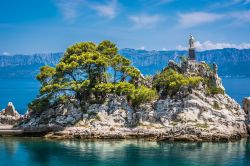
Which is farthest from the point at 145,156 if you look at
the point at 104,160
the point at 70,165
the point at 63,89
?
the point at 63,89

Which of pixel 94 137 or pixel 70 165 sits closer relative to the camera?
pixel 70 165

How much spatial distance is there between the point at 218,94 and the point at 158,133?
16231 mm

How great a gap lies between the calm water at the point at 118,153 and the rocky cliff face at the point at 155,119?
9.16ft

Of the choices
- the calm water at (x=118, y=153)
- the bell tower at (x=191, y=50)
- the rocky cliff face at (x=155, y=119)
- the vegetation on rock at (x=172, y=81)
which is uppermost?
the bell tower at (x=191, y=50)

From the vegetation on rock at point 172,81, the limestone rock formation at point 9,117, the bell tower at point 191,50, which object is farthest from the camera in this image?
the bell tower at point 191,50

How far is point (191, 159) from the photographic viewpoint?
64688 mm

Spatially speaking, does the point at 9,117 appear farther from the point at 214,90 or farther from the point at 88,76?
the point at 214,90

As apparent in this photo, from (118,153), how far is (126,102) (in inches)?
721

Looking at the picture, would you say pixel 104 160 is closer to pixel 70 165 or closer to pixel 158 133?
pixel 70 165

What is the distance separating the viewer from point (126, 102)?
8550 centimetres

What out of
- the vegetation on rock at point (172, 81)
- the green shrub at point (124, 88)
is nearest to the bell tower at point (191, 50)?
the vegetation on rock at point (172, 81)

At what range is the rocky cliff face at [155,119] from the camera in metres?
78.8

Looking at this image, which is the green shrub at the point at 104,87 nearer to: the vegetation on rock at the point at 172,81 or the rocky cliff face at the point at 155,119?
the rocky cliff face at the point at 155,119

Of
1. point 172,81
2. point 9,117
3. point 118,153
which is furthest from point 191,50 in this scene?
point 9,117
